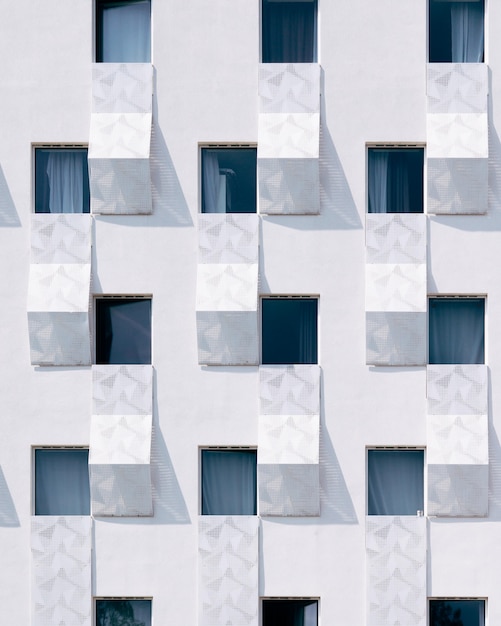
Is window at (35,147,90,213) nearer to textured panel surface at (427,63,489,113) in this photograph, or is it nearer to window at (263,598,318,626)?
textured panel surface at (427,63,489,113)

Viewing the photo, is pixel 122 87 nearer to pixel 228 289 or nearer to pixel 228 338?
pixel 228 289

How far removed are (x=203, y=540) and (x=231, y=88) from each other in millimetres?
8192

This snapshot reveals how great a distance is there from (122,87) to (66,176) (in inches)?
77.0

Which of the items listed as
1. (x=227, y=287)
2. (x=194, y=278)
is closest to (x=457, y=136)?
(x=227, y=287)

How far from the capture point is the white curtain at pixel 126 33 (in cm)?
1681

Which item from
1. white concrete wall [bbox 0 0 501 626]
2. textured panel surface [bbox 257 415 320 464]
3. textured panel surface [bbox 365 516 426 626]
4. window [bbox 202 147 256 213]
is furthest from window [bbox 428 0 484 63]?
textured panel surface [bbox 365 516 426 626]

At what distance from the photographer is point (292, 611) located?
645 inches

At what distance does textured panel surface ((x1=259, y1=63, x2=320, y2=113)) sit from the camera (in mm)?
16297

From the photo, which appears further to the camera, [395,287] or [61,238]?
[61,238]

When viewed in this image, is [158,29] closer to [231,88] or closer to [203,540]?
[231,88]

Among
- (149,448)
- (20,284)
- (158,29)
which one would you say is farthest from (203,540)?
(158,29)

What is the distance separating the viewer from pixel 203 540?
1609 cm

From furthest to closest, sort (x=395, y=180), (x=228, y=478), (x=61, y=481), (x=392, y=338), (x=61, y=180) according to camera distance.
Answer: (x=61, y=180)
(x=395, y=180)
(x=61, y=481)
(x=228, y=478)
(x=392, y=338)

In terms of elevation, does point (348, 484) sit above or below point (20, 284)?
below
